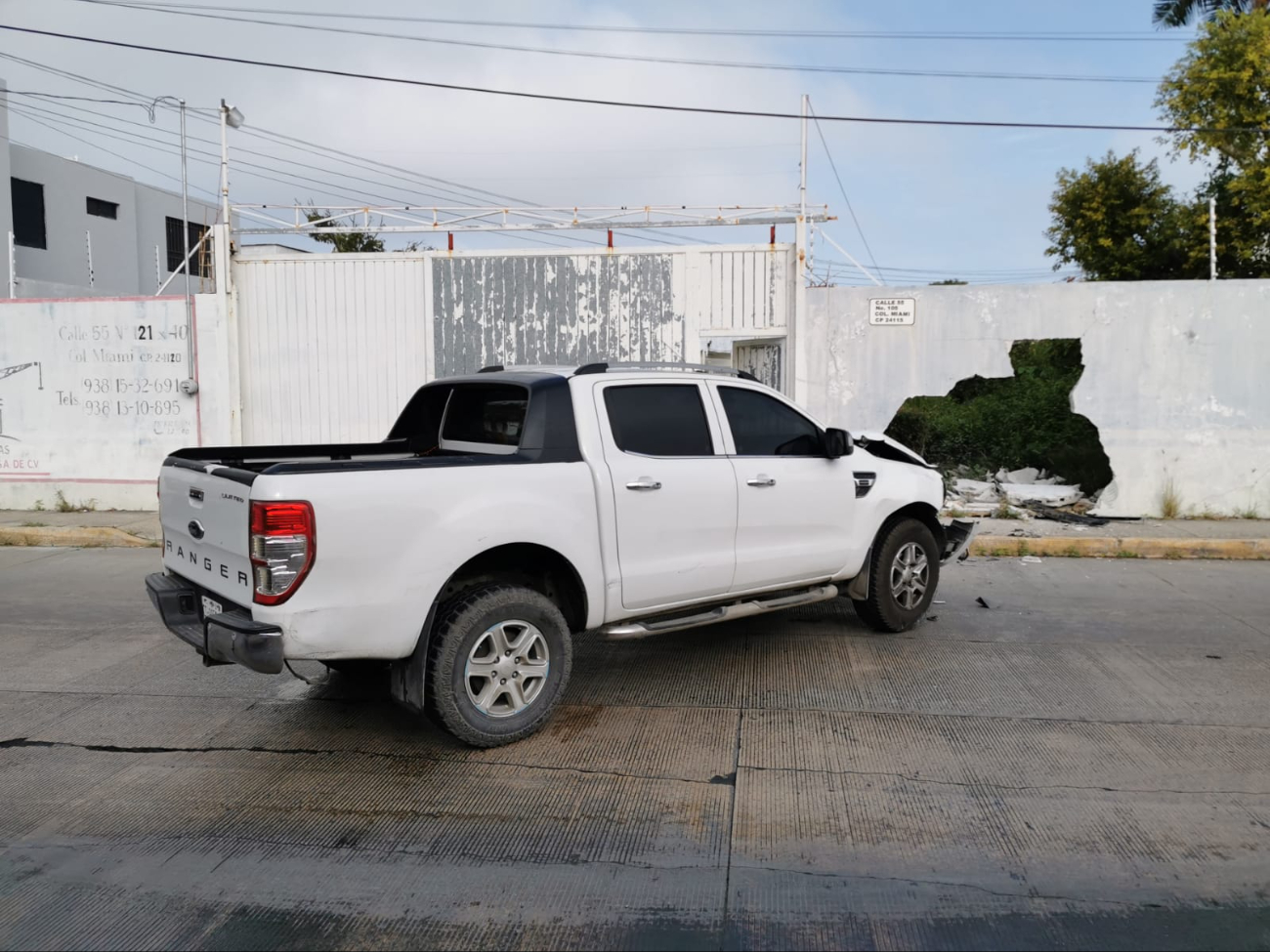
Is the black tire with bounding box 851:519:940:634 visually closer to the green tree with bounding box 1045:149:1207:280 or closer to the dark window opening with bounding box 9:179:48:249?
the green tree with bounding box 1045:149:1207:280

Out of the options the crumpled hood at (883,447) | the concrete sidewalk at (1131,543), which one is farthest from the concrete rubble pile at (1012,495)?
the crumpled hood at (883,447)

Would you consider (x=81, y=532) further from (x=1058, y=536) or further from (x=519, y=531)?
(x=1058, y=536)

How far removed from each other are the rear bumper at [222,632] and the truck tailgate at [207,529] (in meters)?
0.10

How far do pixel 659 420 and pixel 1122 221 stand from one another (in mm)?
26602

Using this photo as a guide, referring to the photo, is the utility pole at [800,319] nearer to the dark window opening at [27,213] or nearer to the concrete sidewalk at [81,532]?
the concrete sidewalk at [81,532]

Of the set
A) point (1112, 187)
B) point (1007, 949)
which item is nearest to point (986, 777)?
point (1007, 949)

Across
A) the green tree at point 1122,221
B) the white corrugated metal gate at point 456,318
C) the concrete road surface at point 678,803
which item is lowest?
the concrete road surface at point 678,803

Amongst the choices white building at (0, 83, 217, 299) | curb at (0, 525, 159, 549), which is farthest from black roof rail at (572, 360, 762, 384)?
white building at (0, 83, 217, 299)

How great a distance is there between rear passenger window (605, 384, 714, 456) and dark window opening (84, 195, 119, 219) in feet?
134

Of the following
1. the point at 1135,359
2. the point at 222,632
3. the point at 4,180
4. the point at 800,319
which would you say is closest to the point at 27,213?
the point at 4,180

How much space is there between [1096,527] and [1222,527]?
137 centimetres

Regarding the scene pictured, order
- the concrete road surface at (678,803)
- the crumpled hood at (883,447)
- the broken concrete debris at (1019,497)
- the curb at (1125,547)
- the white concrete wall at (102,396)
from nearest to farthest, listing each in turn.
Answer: the concrete road surface at (678,803), the crumpled hood at (883,447), the curb at (1125,547), the broken concrete debris at (1019,497), the white concrete wall at (102,396)

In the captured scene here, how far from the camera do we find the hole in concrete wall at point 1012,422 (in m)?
15.6

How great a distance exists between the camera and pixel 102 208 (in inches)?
1620
